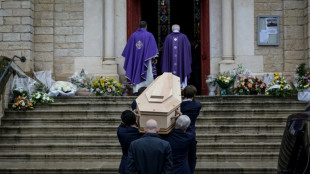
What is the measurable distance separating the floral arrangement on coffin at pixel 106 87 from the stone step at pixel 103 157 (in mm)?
2559

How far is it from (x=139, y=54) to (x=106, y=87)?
3.58 feet

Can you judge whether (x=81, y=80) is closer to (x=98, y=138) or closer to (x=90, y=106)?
(x=90, y=106)

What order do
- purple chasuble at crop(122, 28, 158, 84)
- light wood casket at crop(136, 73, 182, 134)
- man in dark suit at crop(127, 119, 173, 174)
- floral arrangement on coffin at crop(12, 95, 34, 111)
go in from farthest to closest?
1. purple chasuble at crop(122, 28, 158, 84)
2. floral arrangement on coffin at crop(12, 95, 34, 111)
3. light wood casket at crop(136, 73, 182, 134)
4. man in dark suit at crop(127, 119, 173, 174)

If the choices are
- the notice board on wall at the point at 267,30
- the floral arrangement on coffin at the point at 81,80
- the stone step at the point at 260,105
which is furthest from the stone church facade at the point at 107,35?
the stone step at the point at 260,105

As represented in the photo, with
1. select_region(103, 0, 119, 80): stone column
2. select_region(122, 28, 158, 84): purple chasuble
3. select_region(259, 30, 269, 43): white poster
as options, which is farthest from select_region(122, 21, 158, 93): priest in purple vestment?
select_region(259, 30, 269, 43): white poster

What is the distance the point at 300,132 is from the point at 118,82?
774cm

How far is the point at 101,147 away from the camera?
28.3ft

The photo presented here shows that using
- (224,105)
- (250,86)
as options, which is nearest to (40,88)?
(224,105)

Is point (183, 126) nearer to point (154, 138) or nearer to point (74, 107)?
point (154, 138)

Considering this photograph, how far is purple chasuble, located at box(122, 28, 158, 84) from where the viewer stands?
34.8 ft

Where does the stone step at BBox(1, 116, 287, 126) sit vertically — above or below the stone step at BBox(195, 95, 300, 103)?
below

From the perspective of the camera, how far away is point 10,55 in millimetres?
11430

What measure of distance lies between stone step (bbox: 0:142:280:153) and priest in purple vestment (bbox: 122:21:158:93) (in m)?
2.39

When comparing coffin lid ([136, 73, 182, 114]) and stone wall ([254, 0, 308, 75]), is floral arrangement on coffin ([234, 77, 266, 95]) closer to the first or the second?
stone wall ([254, 0, 308, 75])
